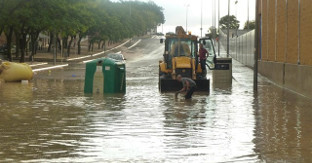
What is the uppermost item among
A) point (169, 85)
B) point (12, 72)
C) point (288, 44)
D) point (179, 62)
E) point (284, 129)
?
point (288, 44)

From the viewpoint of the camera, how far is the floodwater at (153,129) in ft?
36.4

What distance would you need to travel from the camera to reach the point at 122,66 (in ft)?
93.1

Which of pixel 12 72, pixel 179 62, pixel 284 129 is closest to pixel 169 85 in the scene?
pixel 179 62

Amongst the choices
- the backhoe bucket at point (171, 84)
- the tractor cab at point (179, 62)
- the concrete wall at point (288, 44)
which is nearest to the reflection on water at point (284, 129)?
the concrete wall at point (288, 44)

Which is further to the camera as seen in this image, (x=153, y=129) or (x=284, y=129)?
(x=284, y=129)

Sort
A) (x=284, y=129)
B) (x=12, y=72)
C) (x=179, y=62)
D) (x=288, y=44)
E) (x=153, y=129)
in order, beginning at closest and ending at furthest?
(x=153, y=129)
(x=284, y=129)
(x=179, y=62)
(x=288, y=44)
(x=12, y=72)

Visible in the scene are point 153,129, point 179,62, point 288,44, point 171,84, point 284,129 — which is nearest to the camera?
point 153,129

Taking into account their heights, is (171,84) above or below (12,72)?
below

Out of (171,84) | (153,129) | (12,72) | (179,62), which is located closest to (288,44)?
(179,62)

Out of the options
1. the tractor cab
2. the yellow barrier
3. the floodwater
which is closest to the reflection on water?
the floodwater

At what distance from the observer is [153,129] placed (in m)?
14.6

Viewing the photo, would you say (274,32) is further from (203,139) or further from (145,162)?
(145,162)

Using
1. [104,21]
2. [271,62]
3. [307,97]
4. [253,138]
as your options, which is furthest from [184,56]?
[104,21]

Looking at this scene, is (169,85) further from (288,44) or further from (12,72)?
(12,72)
